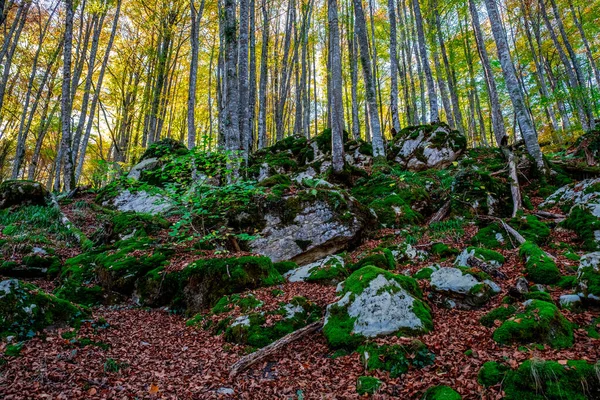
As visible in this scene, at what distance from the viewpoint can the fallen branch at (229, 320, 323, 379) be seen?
3.75m

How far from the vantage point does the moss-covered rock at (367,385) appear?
3146mm

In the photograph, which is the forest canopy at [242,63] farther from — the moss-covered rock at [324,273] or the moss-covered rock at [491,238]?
the moss-covered rock at [324,273]

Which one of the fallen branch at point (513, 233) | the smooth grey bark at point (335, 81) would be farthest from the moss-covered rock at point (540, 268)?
the smooth grey bark at point (335, 81)

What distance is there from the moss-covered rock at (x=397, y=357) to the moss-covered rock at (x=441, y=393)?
473 millimetres

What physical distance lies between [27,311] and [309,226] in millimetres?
5284

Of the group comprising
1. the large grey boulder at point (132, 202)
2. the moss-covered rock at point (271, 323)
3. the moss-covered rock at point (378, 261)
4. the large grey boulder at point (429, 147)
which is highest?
the large grey boulder at point (429, 147)

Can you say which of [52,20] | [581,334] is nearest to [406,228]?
[581,334]

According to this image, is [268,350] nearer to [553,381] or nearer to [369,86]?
[553,381]

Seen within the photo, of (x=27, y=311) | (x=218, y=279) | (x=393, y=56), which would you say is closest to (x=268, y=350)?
(x=218, y=279)

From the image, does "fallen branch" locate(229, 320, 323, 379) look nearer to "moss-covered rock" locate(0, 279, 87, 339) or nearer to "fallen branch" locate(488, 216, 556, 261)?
"moss-covered rock" locate(0, 279, 87, 339)

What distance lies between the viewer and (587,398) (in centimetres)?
247

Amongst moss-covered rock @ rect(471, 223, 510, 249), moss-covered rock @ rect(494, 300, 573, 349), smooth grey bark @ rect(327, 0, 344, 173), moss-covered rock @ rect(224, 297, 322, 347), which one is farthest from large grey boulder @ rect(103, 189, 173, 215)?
moss-covered rock @ rect(494, 300, 573, 349)

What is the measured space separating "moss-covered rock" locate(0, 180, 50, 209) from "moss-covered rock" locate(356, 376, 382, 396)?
11.7 m

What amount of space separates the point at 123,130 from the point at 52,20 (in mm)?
6897
